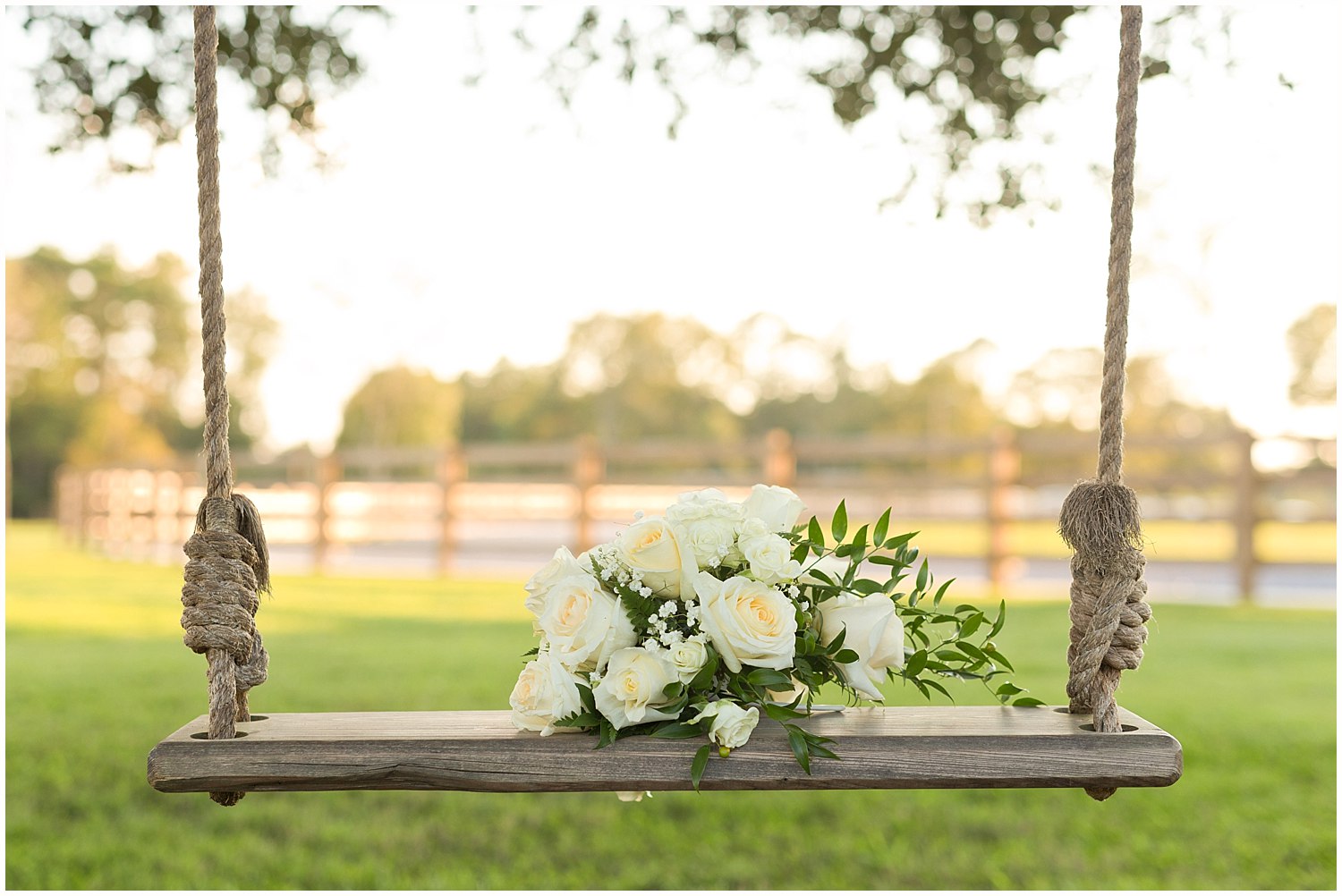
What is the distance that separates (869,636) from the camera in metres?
1.13

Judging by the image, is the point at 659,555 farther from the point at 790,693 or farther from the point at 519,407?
the point at 519,407

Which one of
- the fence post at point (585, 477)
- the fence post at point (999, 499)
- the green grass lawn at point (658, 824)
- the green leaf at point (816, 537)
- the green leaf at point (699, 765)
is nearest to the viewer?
the green leaf at point (699, 765)

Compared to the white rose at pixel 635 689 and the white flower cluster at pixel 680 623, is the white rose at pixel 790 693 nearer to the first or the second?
the white flower cluster at pixel 680 623

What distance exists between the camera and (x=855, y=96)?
3094 mm

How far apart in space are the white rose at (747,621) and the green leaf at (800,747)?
7 cm

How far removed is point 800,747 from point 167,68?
276 cm

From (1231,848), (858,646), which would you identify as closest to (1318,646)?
(1231,848)

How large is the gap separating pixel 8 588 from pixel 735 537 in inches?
351

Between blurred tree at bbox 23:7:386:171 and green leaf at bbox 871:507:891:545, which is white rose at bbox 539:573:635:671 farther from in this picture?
blurred tree at bbox 23:7:386:171

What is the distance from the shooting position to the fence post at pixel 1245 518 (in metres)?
7.06

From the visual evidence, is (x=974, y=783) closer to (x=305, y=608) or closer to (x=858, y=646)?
(x=858, y=646)

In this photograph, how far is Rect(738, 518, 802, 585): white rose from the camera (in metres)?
1.12

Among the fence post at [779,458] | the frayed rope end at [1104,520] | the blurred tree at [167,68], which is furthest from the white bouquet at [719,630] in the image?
the fence post at [779,458]

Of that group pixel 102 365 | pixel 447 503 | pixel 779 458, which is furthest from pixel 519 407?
pixel 779 458
